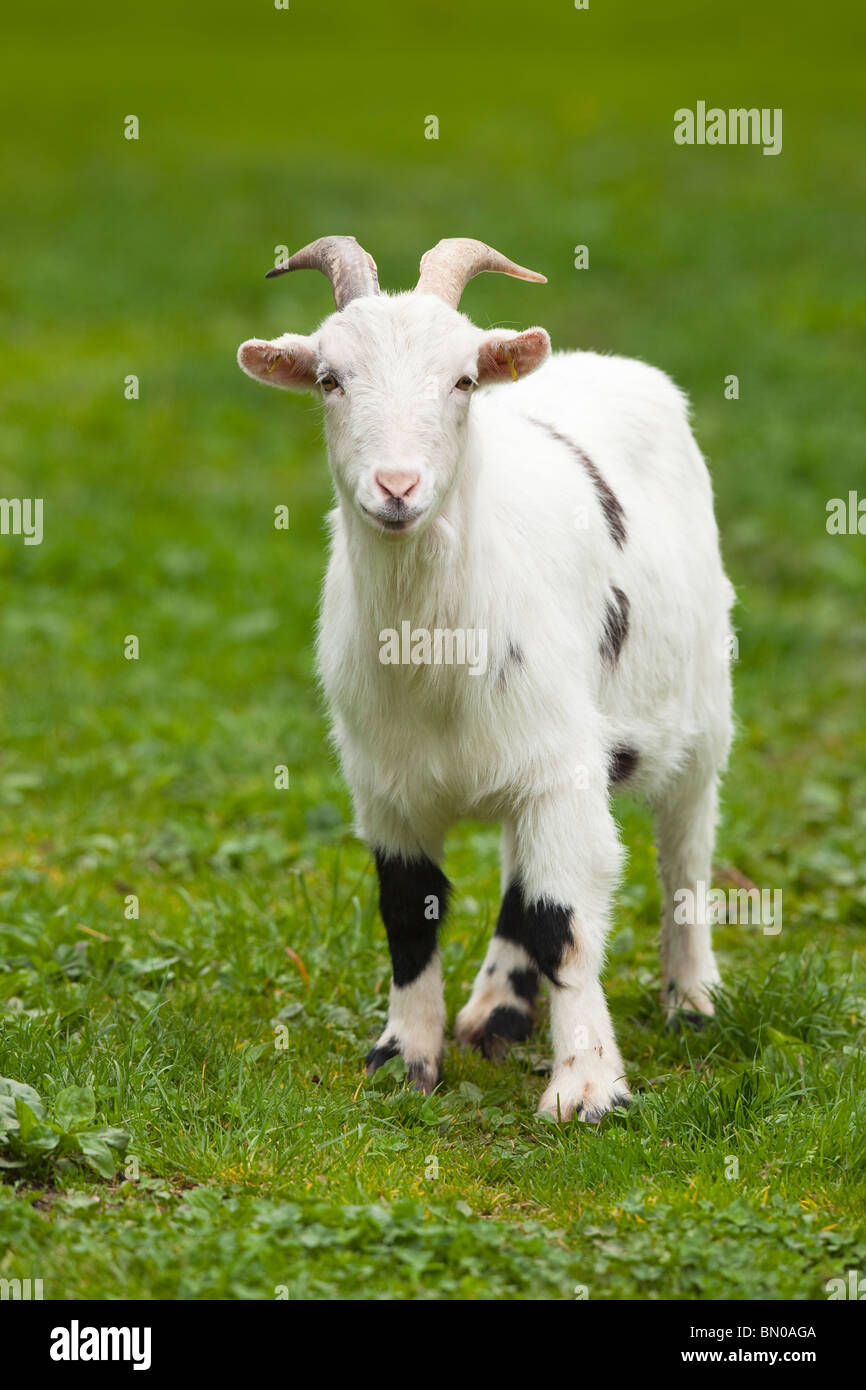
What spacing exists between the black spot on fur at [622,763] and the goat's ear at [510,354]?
1208mm

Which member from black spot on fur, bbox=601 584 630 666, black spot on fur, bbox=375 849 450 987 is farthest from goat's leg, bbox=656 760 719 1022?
black spot on fur, bbox=375 849 450 987

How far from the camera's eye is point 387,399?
4324mm

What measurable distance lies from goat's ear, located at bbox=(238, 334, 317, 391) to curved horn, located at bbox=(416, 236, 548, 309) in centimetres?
35

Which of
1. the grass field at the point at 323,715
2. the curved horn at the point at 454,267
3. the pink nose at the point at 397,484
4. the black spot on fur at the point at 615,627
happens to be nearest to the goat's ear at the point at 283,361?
the curved horn at the point at 454,267

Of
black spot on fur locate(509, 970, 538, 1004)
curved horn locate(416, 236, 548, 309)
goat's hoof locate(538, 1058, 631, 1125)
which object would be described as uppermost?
curved horn locate(416, 236, 548, 309)

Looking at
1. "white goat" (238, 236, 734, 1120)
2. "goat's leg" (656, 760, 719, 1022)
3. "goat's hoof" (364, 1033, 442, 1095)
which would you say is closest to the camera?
"white goat" (238, 236, 734, 1120)

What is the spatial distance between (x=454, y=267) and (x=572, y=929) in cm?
190

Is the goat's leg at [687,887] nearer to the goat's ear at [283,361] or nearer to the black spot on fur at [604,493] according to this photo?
the black spot on fur at [604,493]

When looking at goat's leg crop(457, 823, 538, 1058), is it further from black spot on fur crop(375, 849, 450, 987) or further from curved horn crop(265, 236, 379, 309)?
curved horn crop(265, 236, 379, 309)

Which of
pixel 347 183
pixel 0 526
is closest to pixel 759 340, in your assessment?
pixel 347 183

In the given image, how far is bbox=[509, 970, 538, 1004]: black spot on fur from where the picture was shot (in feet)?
17.8

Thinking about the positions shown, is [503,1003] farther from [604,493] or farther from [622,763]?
[604,493]

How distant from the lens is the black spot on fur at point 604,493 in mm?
5223

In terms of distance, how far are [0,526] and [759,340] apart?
638cm
